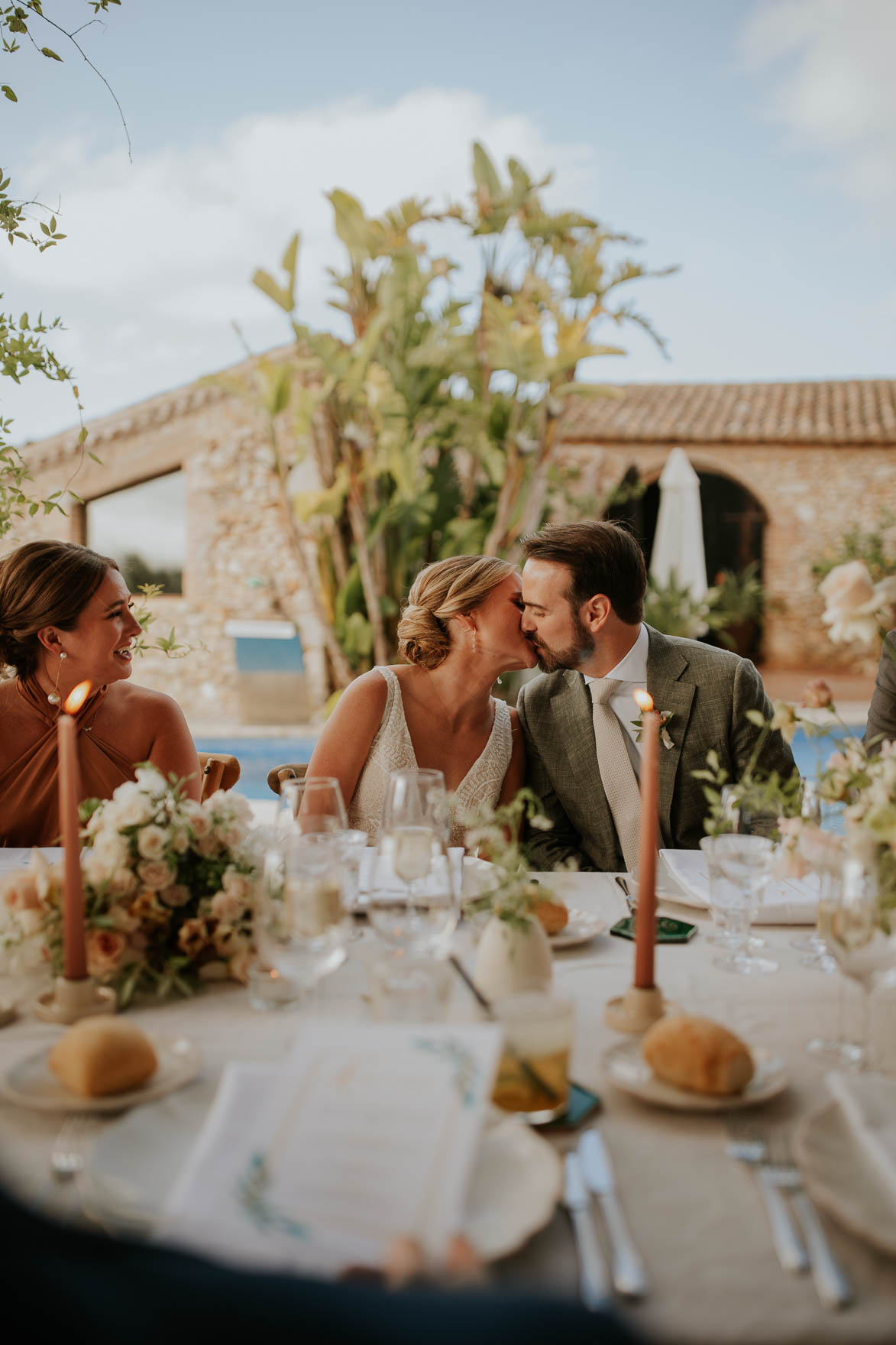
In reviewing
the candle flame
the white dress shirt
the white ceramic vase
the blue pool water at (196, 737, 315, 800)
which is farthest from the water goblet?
the blue pool water at (196, 737, 315, 800)

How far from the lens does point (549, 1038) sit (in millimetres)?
1104

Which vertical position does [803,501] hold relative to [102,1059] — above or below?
above

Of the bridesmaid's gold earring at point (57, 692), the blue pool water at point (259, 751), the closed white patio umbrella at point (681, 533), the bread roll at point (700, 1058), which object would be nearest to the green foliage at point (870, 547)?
the closed white patio umbrella at point (681, 533)

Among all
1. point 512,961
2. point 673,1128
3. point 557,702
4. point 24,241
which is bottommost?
point 673,1128

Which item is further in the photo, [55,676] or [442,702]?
[442,702]

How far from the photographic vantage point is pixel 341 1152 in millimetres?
889

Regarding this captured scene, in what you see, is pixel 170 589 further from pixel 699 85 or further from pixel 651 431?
pixel 699 85

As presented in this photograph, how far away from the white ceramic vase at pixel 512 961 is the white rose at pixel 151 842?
505 mm

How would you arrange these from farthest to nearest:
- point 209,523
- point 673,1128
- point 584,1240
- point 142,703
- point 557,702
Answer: point 209,523, point 557,702, point 142,703, point 673,1128, point 584,1240

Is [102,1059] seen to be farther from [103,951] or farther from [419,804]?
[419,804]

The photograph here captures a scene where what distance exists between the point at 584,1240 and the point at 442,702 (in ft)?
7.29

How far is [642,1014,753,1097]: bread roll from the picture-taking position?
44.3 inches

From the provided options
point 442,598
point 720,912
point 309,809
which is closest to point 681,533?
point 442,598

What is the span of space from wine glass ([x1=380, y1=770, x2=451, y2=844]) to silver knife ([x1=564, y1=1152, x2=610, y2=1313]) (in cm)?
57
